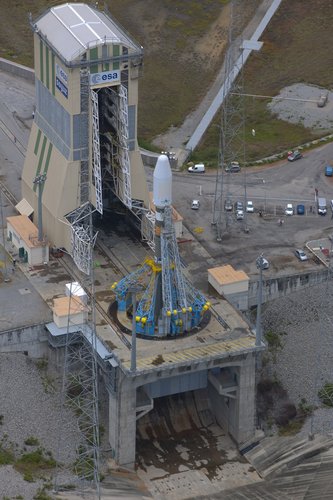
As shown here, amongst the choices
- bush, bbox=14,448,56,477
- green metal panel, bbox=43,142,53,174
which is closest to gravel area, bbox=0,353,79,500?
bush, bbox=14,448,56,477

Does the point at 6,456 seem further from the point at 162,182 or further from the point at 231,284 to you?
the point at 231,284

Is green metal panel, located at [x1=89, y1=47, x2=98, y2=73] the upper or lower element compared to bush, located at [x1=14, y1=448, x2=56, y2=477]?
upper

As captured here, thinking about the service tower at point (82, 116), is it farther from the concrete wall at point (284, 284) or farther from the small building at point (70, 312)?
the concrete wall at point (284, 284)

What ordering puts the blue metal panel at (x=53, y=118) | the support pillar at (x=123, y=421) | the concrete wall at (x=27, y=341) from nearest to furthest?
the support pillar at (x=123, y=421)
the concrete wall at (x=27, y=341)
the blue metal panel at (x=53, y=118)

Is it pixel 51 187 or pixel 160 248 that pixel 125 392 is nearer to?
pixel 160 248

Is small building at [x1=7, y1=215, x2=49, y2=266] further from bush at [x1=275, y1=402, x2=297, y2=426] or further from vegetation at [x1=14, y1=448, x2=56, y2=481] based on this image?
bush at [x1=275, y1=402, x2=297, y2=426]

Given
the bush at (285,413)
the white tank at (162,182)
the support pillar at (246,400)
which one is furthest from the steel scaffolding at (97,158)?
the bush at (285,413)

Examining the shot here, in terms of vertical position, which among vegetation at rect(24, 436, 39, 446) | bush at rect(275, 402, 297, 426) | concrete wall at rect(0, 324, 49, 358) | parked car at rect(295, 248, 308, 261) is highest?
parked car at rect(295, 248, 308, 261)
